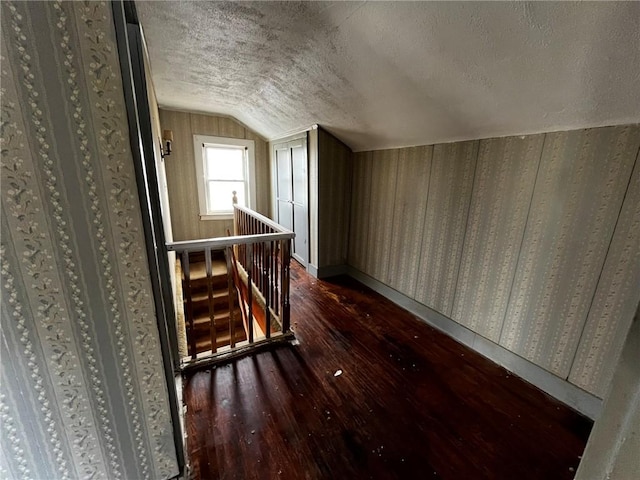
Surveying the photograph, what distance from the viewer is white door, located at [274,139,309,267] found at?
3467 mm

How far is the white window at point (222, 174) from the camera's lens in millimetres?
4172

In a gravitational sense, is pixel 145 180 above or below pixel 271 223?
above

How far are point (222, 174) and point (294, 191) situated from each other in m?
1.44

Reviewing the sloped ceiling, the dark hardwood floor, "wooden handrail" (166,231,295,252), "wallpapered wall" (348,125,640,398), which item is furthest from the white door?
the dark hardwood floor

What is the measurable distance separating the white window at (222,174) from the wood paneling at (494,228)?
3.46 meters

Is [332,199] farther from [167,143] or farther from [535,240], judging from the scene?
[535,240]

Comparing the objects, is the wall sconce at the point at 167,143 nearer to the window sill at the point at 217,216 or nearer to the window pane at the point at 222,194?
the window pane at the point at 222,194

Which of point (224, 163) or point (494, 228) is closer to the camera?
point (494, 228)

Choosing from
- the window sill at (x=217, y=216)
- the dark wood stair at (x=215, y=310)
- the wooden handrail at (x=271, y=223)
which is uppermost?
the wooden handrail at (x=271, y=223)

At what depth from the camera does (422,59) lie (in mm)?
1556

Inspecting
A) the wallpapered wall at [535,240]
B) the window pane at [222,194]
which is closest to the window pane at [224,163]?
the window pane at [222,194]

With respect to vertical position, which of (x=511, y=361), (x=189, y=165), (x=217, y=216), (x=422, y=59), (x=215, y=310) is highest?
(x=422, y=59)

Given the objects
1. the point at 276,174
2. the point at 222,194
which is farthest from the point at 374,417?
the point at 222,194

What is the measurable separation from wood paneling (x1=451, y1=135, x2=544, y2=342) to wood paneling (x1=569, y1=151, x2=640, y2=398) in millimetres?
436
